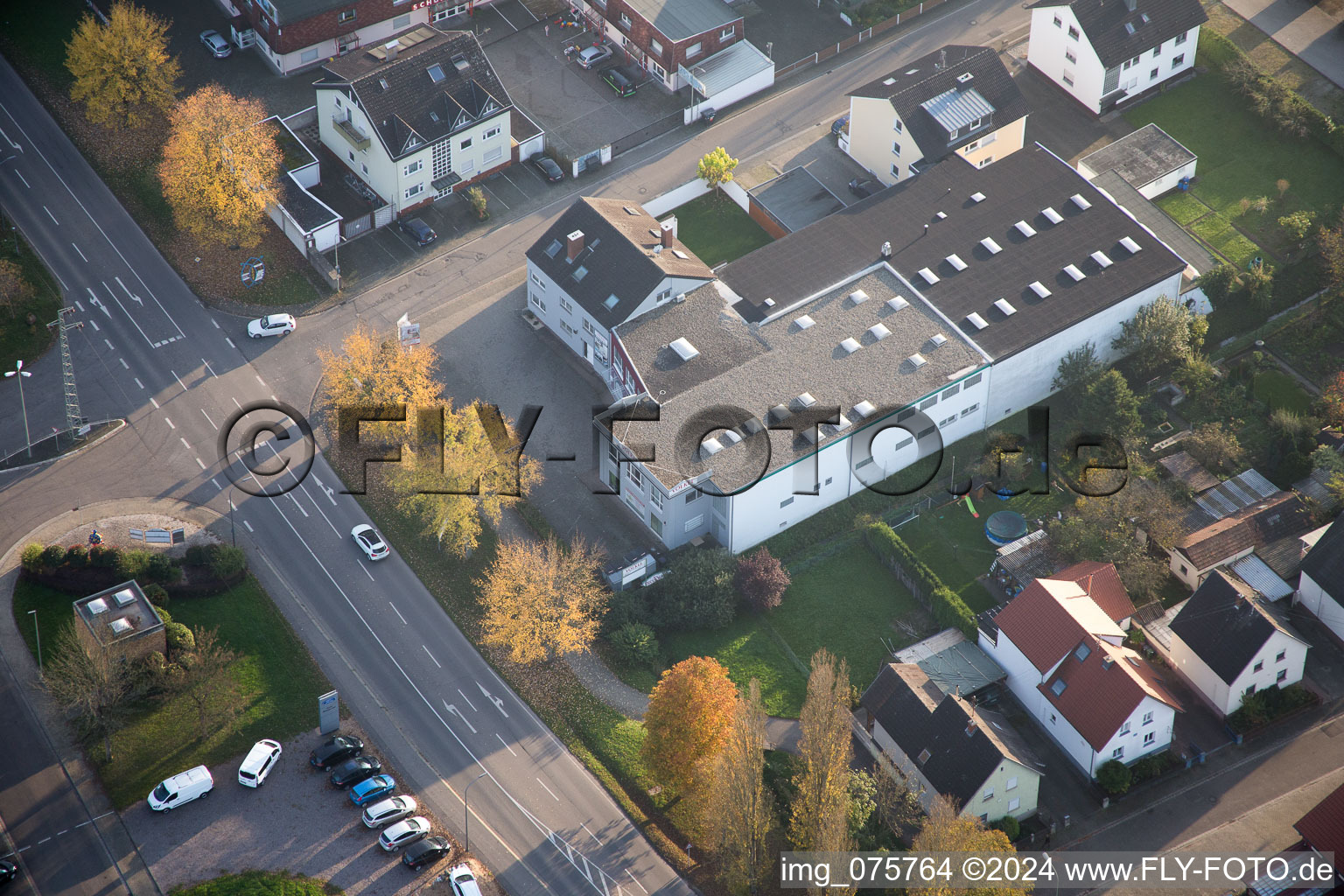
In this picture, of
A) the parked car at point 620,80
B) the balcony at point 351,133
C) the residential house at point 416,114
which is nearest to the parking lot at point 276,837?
the residential house at point 416,114

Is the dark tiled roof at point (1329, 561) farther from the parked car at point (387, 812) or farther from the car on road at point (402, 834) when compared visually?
the parked car at point (387, 812)

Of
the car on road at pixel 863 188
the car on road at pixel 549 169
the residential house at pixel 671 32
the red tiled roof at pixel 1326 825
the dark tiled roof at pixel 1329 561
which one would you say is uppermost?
the residential house at pixel 671 32

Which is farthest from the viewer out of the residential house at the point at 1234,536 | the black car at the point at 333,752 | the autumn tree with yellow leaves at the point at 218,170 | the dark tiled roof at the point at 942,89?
the dark tiled roof at the point at 942,89

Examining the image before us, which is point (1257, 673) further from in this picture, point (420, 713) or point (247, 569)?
point (247, 569)

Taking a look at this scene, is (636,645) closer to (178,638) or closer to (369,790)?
(369,790)

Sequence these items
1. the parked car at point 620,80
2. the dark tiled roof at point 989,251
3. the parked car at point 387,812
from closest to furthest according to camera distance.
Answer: the parked car at point 387,812, the dark tiled roof at point 989,251, the parked car at point 620,80

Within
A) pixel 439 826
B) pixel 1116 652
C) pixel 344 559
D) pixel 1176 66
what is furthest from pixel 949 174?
pixel 439 826

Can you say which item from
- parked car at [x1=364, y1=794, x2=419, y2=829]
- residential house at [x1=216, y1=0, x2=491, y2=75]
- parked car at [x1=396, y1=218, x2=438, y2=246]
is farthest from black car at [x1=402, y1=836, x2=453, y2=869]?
residential house at [x1=216, y1=0, x2=491, y2=75]
